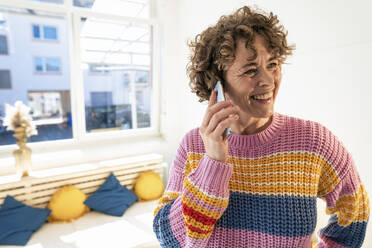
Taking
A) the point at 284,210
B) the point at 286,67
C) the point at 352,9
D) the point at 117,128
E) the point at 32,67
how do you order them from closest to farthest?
the point at 284,210 < the point at 352,9 < the point at 286,67 < the point at 32,67 < the point at 117,128

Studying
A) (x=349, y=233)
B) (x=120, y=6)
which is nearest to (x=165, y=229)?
(x=349, y=233)

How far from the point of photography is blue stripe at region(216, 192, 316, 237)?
70 centimetres

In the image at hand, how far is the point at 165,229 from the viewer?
76cm

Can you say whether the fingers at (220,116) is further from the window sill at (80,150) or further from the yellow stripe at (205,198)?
the window sill at (80,150)

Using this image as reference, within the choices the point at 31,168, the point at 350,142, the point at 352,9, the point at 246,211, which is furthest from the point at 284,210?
the point at 31,168

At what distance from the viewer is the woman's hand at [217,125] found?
63 cm

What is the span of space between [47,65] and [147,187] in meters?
1.62

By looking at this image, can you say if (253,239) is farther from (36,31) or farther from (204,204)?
(36,31)

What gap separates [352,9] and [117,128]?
2.52 meters

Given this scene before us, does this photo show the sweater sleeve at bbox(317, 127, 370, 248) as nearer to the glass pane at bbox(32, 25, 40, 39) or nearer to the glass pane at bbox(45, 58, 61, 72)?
the glass pane at bbox(45, 58, 61, 72)

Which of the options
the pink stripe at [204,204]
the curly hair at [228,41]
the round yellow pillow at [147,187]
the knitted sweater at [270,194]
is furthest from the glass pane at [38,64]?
the pink stripe at [204,204]

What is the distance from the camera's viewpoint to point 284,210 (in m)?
0.70

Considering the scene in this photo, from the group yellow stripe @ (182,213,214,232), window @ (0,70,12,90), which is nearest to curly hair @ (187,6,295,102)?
yellow stripe @ (182,213,214,232)

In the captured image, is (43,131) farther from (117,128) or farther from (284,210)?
(284,210)
